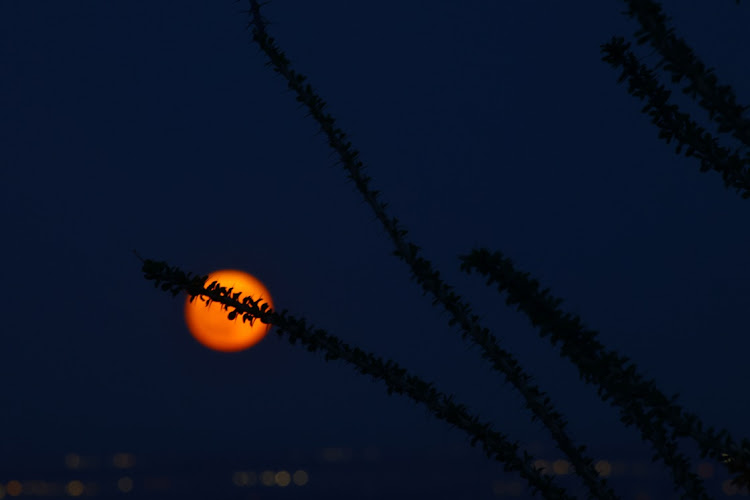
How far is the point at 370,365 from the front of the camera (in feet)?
13.1

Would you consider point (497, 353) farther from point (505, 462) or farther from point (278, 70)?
point (278, 70)

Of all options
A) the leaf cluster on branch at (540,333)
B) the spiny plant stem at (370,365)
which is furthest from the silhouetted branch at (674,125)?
the spiny plant stem at (370,365)

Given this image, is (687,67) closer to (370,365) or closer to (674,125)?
(674,125)

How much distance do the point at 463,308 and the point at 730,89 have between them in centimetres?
134

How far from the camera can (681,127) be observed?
12.2 feet

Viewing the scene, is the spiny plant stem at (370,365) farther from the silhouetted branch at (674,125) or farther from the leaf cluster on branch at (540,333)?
the silhouetted branch at (674,125)

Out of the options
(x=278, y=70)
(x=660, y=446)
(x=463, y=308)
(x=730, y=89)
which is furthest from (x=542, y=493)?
(x=278, y=70)

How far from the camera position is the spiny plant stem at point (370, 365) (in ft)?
12.8

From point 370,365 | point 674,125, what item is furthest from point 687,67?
point 370,365

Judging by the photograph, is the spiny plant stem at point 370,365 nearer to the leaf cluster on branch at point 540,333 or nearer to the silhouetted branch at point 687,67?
the leaf cluster on branch at point 540,333

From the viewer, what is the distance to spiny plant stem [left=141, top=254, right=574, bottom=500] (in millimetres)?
3910

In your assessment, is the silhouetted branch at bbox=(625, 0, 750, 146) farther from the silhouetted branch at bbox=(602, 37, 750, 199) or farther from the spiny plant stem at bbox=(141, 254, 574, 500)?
the spiny plant stem at bbox=(141, 254, 574, 500)

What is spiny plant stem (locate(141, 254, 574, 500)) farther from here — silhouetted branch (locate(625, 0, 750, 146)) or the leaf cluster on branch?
silhouetted branch (locate(625, 0, 750, 146))

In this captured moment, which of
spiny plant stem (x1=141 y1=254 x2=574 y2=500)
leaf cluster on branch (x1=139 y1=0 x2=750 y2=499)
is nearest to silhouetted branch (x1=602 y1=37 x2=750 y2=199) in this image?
leaf cluster on branch (x1=139 y1=0 x2=750 y2=499)
